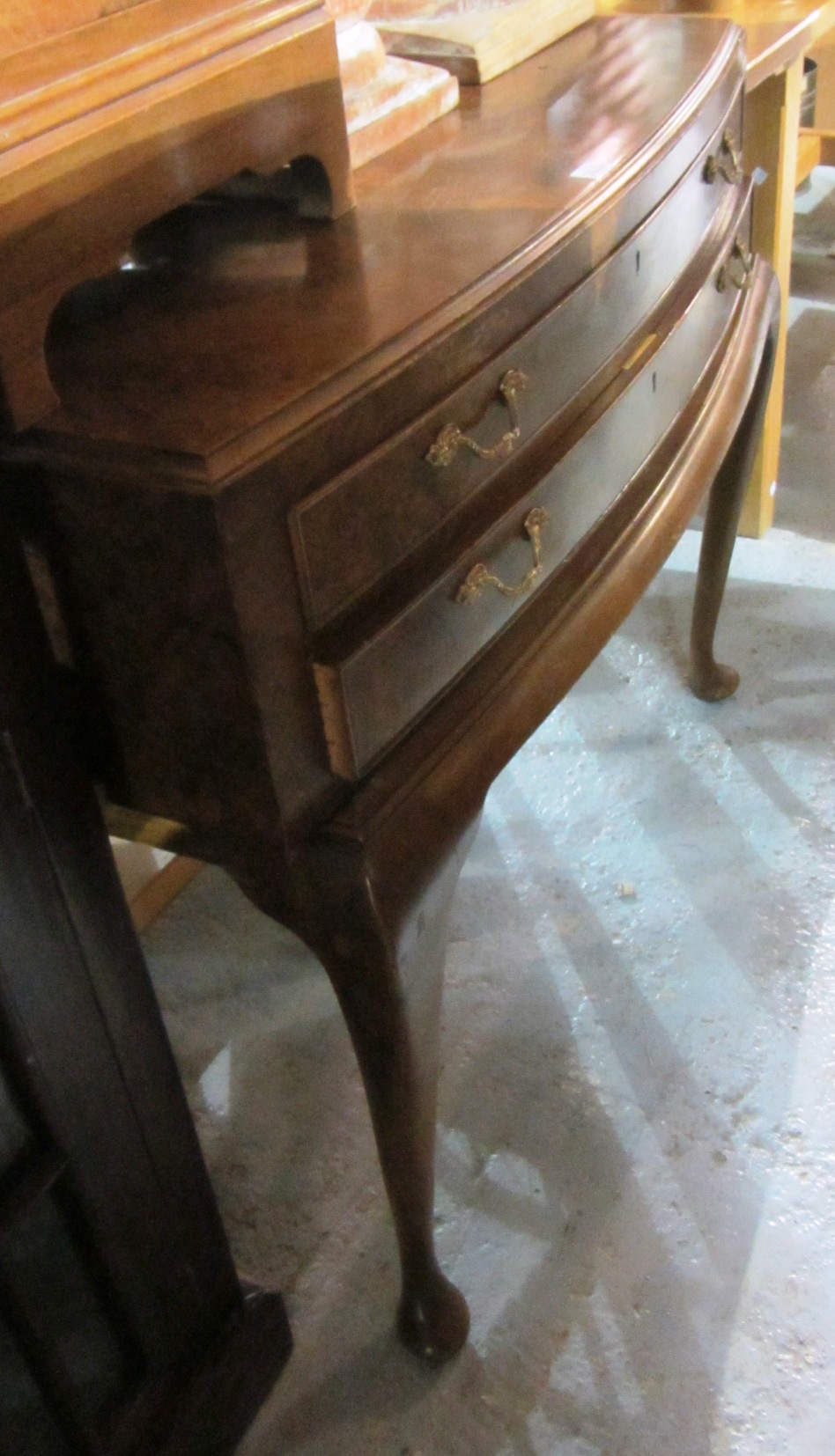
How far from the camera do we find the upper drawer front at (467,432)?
58cm

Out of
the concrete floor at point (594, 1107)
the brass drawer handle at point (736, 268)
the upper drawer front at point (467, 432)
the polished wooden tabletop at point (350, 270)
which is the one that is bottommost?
the concrete floor at point (594, 1107)

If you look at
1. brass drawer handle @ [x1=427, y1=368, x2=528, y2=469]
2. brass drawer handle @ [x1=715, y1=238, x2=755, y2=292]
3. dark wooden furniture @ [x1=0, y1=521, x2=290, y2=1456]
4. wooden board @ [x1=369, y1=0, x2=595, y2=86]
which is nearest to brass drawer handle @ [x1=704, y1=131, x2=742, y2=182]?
brass drawer handle @ [x1=715, y1=238, x2=755, y2=292]

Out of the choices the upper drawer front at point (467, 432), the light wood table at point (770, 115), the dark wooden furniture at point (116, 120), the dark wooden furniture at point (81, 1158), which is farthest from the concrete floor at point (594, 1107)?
the dark wooden furniture at point (116, 120)

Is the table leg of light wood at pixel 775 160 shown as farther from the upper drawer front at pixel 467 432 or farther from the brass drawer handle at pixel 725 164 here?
the upper drawer front at pixel 467 432

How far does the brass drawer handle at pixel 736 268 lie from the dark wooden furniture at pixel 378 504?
137 millimetres

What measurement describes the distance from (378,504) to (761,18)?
117 cm

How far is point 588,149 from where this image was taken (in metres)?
0.81

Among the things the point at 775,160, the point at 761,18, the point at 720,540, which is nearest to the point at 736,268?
the point at 720,540

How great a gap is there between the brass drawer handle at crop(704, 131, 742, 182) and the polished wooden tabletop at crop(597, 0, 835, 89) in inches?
9.8

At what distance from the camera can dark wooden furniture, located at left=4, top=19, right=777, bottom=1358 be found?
0.55 m

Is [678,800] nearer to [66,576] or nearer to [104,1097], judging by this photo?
[104,1097]

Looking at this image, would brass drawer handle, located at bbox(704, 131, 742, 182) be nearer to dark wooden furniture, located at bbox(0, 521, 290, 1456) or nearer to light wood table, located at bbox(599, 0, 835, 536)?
light wood table, located at bbox(599, 0, 835, 536)

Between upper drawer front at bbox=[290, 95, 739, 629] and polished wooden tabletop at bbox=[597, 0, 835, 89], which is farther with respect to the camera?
polished wooden tabletop at bbox=[597, 0, 835, 89]

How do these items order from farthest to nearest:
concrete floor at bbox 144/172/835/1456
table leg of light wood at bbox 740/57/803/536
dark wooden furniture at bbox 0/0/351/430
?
table leg of light wood at bbox 740/57/803/536 → concrete floor at bbox 144/172/835/1456 → dark wooden furniture at bbox 0/0/351/430
